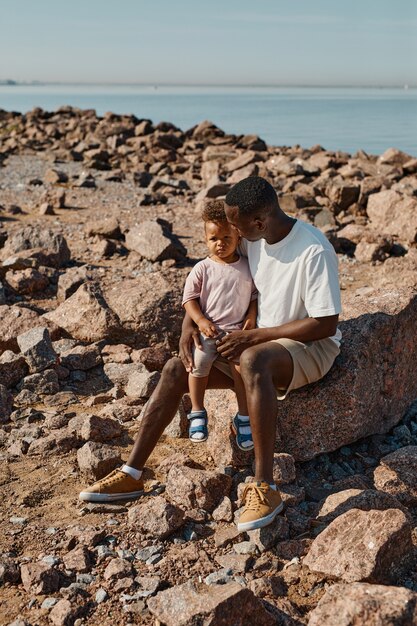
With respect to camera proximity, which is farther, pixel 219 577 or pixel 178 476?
pixel 178 476

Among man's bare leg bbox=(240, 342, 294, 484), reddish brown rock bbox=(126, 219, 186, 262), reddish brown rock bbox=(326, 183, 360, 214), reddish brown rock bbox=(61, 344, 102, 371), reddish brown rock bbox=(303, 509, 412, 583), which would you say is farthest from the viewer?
reddish brown rock bbox=(326, 183, 360, 214)

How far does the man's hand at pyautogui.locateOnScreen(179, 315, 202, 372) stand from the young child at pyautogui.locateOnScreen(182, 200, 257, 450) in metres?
0.03

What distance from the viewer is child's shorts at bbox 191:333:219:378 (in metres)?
4.84

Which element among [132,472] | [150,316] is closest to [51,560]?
[132,472]

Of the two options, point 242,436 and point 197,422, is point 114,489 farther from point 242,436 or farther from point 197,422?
point 242,436

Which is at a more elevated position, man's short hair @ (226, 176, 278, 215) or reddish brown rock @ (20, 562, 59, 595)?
man's short hair @ (226, 176, 278, 215)

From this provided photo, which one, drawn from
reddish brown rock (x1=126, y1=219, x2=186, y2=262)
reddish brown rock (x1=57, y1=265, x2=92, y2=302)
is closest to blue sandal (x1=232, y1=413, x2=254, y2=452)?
reddish brown rock (x1=57, y1=265, x2=92, y2=302)

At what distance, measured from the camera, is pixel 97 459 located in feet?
16.5

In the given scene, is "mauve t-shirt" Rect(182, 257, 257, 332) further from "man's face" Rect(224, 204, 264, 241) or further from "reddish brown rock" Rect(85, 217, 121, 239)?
"reddish brown rock" Rect(85, 217, 121, 239)

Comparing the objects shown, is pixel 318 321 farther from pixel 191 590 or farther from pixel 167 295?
pixel 167 295

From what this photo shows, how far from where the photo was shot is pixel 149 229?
35.0 feet

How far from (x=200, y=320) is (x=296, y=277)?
71cm

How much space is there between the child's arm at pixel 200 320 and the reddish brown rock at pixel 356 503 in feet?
4.03

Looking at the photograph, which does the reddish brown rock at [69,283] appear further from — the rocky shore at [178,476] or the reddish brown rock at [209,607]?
the reddish brown rock at [209,607]
